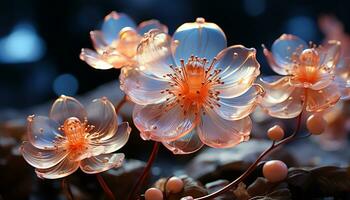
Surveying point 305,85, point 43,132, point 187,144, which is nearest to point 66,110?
point 43,132

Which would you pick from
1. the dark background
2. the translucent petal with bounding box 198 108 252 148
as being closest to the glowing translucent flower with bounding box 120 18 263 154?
the translucent petal with bounding box 198 108 252 148

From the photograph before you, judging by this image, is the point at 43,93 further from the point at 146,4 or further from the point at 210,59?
the point at 210,59

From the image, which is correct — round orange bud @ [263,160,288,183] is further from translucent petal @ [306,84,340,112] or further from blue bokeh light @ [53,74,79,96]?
blue bokeh light @ [53,74,79,96]

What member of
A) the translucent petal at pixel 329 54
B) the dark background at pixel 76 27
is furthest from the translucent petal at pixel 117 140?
the dark background at pixel 76 27

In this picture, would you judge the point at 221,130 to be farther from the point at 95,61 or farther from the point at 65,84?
the point at 65,84

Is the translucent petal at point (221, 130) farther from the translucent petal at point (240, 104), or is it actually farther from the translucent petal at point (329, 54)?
the translucent petal at point (329, 54)
